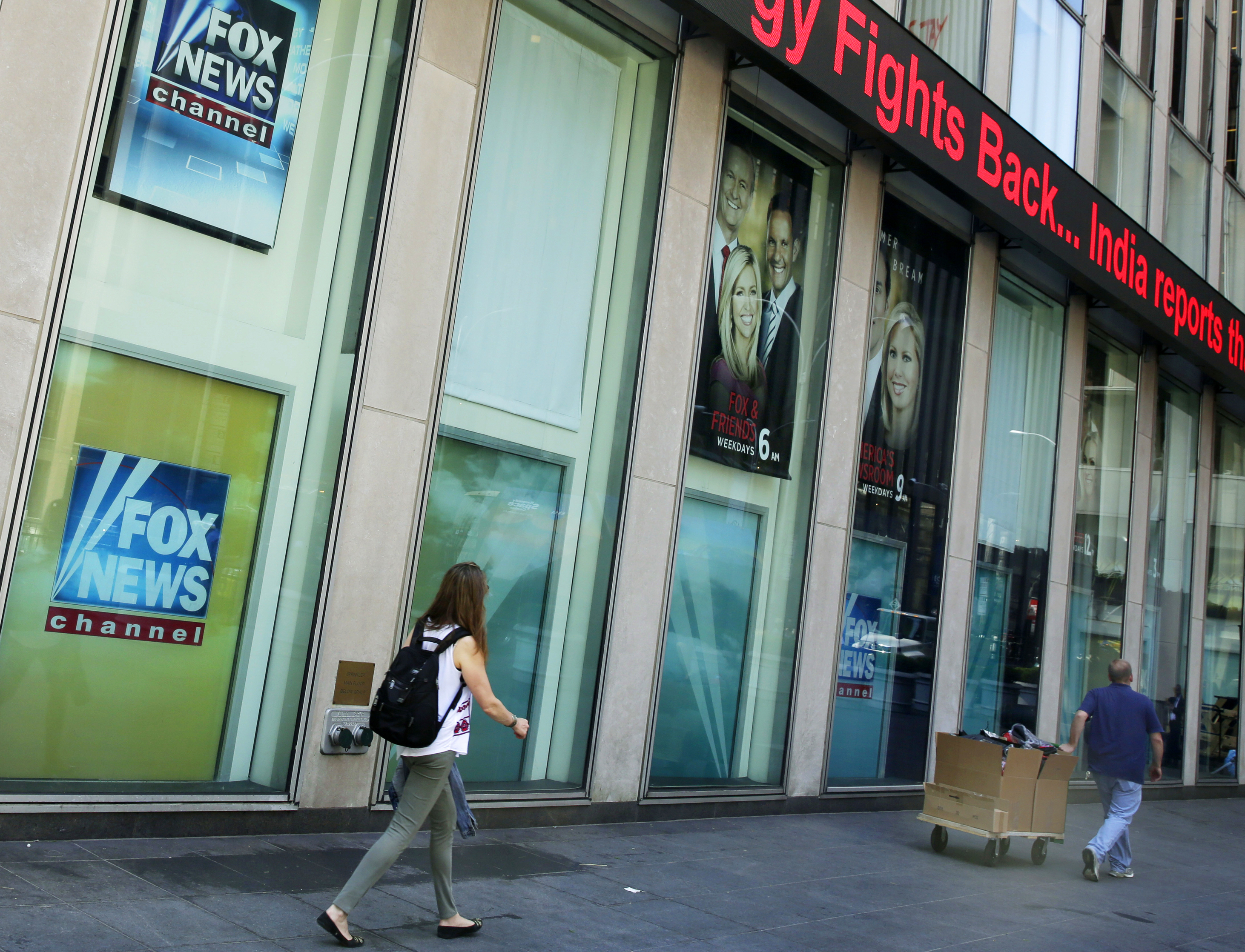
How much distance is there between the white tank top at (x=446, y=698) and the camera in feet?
17.7

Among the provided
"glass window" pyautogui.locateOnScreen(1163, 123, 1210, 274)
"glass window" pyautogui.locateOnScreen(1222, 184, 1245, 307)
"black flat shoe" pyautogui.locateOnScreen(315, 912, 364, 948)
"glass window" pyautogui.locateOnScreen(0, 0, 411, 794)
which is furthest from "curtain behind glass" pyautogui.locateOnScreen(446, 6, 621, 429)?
"glass window" pyautogui.locateOnScreen(1222, 184, 1245, 307)

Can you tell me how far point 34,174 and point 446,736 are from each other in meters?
3.64

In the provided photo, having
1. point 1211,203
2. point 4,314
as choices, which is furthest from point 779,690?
point 1211,203

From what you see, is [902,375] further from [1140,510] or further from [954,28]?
[1140,510]

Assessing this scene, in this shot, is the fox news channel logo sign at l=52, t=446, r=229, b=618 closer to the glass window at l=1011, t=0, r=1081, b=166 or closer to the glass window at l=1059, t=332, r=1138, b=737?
the glass window at l=1011, t=0, r=1081, b=166

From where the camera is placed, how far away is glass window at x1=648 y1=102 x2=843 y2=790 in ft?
33.2

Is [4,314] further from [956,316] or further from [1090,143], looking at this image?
[1090,143]

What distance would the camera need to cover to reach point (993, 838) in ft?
31.0

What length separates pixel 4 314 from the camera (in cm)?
600

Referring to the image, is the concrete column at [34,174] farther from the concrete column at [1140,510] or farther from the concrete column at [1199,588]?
the concrete column at [1199,588]

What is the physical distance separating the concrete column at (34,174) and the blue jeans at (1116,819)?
8416 mm

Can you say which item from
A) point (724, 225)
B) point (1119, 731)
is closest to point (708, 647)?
point (1119, 731)

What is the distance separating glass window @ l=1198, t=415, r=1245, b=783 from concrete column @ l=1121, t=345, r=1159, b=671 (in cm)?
276

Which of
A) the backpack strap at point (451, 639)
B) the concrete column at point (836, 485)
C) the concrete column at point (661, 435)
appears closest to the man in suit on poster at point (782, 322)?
the concrete column at point (836, 485)
